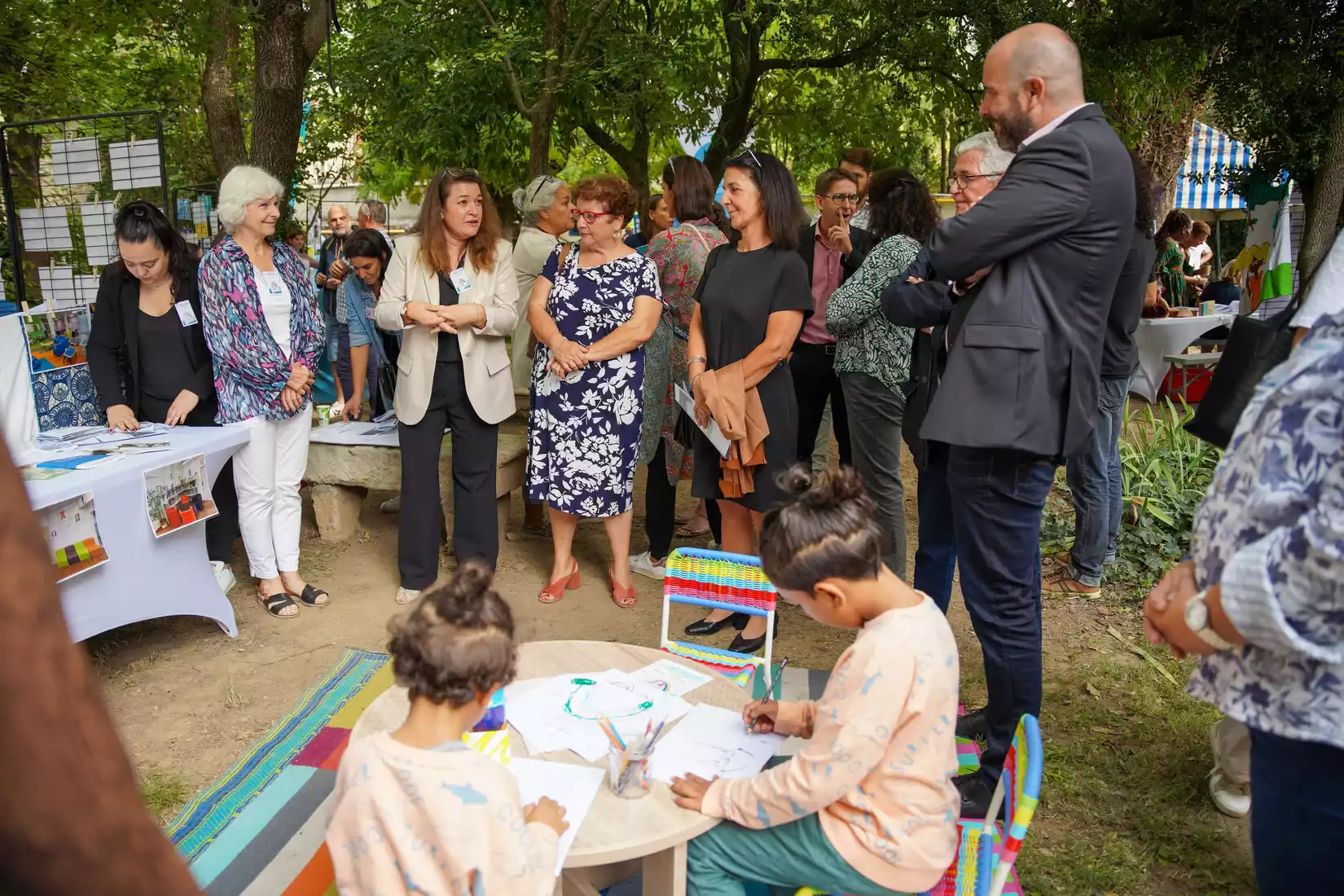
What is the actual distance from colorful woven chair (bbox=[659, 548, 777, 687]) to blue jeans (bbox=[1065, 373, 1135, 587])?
2.05 meters

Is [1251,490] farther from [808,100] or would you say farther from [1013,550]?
[808,100]

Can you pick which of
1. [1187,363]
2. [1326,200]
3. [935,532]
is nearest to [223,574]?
[935,532]

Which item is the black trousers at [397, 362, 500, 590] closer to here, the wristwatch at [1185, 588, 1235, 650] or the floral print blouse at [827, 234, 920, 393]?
the floral print blouse at [827, 234, 920, 393]

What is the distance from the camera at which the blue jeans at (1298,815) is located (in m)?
1.41

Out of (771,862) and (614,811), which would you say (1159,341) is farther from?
(614,811)

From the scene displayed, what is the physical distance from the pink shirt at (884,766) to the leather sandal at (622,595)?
9.06ft

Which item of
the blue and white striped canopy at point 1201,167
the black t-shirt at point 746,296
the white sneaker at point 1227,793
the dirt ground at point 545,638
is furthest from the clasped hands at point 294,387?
the blue and white striped canopy at point 1201,167

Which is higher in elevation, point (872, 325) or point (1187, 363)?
point (872, 325)

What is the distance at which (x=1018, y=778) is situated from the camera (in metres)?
1.91

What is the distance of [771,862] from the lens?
2029mm

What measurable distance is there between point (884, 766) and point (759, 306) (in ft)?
7.61

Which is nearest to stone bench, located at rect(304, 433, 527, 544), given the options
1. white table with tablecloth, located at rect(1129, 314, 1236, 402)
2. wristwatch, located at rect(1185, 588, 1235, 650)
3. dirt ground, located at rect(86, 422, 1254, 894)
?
dirt ground, located at rect(86, 422, 1254, 894)

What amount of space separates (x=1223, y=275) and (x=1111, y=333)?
8.62m

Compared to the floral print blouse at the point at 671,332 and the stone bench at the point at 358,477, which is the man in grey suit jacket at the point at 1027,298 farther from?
the stone bench at the point at 358,477
